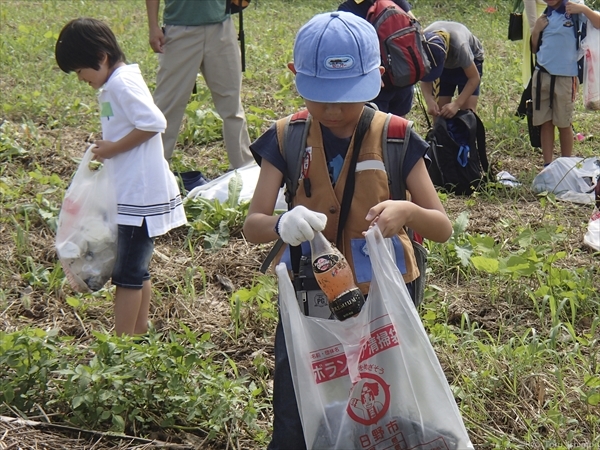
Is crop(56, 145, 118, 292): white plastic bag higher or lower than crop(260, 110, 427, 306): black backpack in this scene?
lower

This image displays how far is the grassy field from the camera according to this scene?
8.83ft

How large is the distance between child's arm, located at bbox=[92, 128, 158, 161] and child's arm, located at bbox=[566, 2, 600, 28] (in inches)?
126

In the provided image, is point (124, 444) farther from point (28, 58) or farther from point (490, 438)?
point (28, 58)

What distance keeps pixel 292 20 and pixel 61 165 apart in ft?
19.3

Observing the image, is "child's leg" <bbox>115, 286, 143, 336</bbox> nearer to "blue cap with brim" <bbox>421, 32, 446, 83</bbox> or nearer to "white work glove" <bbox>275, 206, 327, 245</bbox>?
"white work glove" <bbox>275, 206, 327, 245</bbox>

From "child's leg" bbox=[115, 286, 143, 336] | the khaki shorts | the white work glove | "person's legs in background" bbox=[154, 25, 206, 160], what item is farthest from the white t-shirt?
the khaki shorts

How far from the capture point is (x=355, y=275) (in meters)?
2.18

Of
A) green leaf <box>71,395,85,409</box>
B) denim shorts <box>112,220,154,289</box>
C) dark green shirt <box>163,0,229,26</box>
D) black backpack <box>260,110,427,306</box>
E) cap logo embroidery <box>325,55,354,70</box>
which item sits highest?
cap logo embroidery <box>325,55,354,70</box>

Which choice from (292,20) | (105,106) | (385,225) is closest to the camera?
(385,225)

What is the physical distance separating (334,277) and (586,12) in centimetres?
384

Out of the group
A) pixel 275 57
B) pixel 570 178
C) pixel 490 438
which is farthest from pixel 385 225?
pixel 275 57

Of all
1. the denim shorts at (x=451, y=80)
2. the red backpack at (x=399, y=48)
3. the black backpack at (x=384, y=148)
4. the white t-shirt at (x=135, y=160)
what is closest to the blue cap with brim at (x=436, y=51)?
the red backpack at (x=399, y=48)

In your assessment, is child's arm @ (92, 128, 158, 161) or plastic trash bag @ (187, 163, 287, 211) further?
plastic trash bag @ (187, 163, 287, 211)

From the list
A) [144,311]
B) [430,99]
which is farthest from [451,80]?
[144,311]
